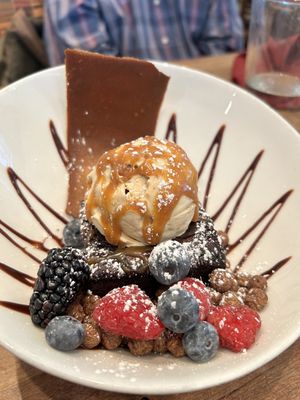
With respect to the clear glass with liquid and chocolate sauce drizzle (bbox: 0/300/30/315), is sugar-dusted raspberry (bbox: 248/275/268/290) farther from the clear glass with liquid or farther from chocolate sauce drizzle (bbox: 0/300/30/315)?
the clear glass with liquid

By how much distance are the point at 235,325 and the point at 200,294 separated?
11 cm

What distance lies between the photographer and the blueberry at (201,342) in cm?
104

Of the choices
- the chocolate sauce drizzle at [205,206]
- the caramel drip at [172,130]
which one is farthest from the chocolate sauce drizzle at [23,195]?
the caramel drip at [172,130]

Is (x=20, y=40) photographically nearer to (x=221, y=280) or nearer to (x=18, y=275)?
(x=18, y=275)

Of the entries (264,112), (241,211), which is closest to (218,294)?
(241,211)

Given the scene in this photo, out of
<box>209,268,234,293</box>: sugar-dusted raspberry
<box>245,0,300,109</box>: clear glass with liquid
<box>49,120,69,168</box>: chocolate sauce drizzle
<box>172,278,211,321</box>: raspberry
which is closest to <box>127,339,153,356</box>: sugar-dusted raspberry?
<box>172,278,211,321</box>: raspberry

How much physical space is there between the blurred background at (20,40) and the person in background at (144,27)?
A: 0.30ft

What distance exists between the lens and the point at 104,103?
5.62 feet

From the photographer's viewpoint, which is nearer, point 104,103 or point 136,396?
point 136,396

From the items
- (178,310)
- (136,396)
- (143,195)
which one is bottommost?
(136,396)

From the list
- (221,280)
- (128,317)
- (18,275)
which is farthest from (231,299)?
(18,275)

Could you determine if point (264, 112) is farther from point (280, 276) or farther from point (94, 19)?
point (94, 19)

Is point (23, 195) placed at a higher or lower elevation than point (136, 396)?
higher

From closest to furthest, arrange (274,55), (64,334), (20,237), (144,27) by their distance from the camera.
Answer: (64,334) < (20,237) < (274,55) < (144,27)
